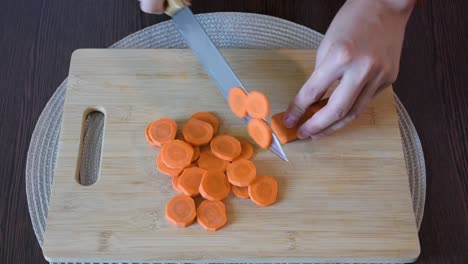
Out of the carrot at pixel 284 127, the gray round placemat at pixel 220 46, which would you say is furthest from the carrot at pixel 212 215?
the gray round placemat at pixel 220 46

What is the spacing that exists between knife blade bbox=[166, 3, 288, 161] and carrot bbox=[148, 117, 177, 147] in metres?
0.16

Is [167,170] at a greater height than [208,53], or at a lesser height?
lesser

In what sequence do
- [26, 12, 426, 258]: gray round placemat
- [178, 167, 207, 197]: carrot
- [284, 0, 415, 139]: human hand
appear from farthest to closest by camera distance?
[26, 12, 426, 258]: gray round placemat → [178, 167, 207, 197]: carrot → [284, 0, 415, 139]: human hand

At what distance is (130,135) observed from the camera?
1.22 metres

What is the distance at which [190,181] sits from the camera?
114cm

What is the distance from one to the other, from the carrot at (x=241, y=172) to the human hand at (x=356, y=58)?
0.17m

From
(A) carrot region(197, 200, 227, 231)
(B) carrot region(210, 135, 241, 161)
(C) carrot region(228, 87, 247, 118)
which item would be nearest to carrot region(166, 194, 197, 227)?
(A) carrot region(197, 200, 227, 231)

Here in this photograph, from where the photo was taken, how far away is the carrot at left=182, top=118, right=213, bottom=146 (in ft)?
3.90

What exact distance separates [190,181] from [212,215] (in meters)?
0.10

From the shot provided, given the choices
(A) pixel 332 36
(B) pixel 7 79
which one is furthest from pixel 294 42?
(B) pixel 7 79

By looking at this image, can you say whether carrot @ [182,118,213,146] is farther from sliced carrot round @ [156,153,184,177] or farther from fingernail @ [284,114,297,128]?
fingernail @ [284,114,297,128]

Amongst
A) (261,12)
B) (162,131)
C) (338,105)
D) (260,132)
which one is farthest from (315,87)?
(261,12)

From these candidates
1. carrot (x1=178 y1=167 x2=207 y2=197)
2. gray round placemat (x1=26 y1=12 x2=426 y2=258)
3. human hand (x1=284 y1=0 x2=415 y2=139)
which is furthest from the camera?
gray round placemat (x1=26 y1=12 x2=426 y2=258)

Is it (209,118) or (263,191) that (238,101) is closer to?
(209,118)
